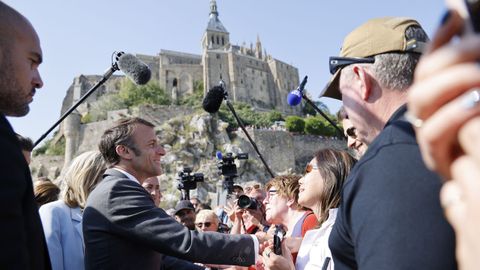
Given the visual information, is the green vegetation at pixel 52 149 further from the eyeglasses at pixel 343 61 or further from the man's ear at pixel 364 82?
the man's ear at pixel 364 82

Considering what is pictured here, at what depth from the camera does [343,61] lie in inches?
78.0

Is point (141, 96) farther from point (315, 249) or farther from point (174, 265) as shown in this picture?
point (315, 249)

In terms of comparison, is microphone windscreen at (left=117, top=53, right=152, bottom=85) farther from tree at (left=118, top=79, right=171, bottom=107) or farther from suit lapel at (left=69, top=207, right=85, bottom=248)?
tree at (left=118, top=79, right=171, bottom=107)

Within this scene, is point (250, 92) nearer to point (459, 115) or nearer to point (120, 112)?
point (120, 112)

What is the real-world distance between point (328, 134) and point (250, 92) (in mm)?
23105

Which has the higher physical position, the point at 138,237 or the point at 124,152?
Answer: the point at 124,152

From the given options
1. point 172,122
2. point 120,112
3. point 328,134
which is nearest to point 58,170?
point 120,112

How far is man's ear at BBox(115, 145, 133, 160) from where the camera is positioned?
351 centimetres

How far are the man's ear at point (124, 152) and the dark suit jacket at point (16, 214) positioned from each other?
1.63 meters

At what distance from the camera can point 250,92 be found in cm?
7569

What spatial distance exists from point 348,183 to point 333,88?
2.72 ft

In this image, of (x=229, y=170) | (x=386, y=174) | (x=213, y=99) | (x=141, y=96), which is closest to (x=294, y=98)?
(x=213, y=99)

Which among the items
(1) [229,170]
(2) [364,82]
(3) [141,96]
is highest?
(3) [141,96]

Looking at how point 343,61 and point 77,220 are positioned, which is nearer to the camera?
point 343,61
